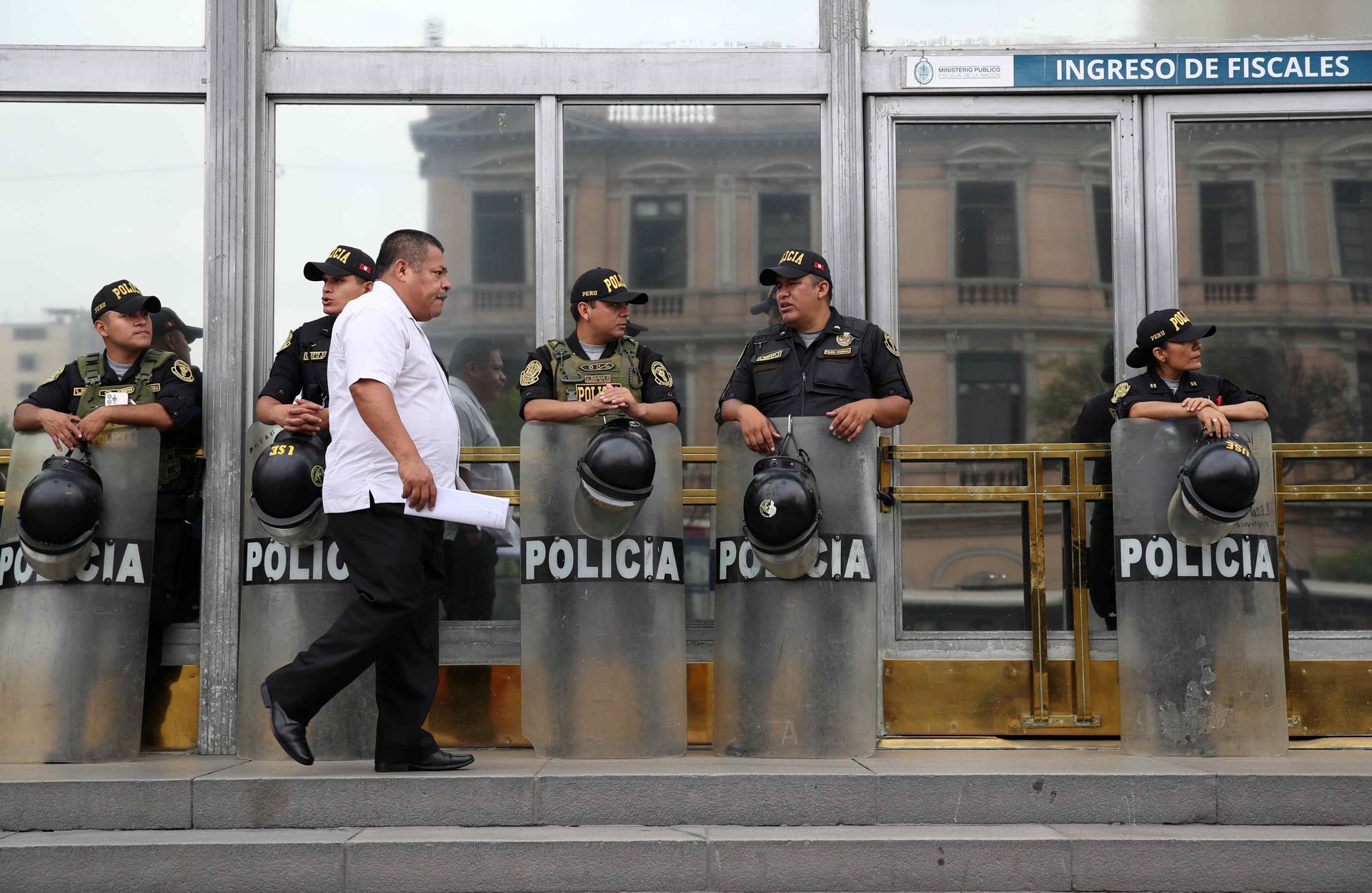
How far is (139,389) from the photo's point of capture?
6.73 m

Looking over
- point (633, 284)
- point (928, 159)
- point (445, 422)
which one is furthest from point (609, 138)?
point (445, 422)

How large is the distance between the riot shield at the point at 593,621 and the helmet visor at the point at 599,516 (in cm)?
4

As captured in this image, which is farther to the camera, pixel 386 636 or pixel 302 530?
pixel 302 530

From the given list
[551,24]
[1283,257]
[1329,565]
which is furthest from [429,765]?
[1283,257]

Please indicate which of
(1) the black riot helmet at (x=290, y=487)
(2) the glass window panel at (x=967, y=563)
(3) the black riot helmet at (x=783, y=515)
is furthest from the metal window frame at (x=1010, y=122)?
(1) the black riot helmet at (x=290, y=487)

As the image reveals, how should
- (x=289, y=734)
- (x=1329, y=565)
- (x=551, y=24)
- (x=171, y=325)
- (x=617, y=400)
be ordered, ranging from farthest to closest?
(x=551, y=24) → (x=171, y=325) → (x=1329, y=565) → (x=617, y=400) → (x=289, y=734)

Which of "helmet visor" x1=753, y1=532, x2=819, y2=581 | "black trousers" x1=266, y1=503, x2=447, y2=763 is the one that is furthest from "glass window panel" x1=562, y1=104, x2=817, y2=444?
"black trousers" x1=266, y1=503, x2=447, y2=763

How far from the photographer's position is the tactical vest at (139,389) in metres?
6.68

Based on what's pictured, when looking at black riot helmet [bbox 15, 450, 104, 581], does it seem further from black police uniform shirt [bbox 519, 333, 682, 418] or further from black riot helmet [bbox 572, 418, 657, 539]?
black riot helmet [bbox 572, 418, 657, 539]

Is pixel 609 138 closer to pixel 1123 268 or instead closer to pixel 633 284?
pixel 633 284

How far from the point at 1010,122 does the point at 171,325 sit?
14.6 ft

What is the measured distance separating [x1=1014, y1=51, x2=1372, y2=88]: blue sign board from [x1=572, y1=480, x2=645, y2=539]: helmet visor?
124 inches

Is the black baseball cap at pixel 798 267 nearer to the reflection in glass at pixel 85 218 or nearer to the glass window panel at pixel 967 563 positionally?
the glass window panel at pixel 967 563

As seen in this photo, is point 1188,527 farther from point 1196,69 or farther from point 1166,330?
point 1196,69
